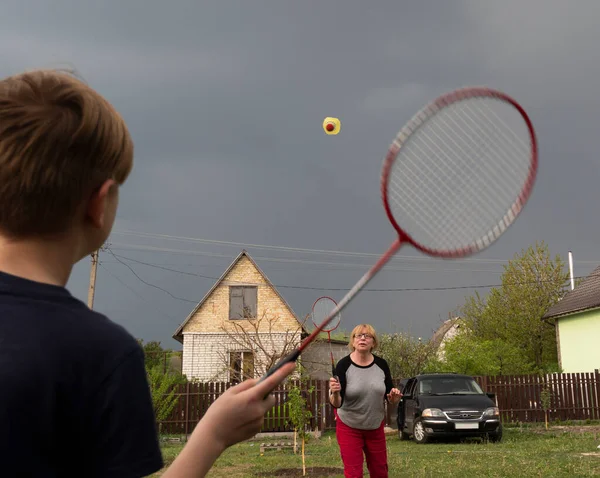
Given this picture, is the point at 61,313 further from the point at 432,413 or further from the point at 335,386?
the point at 432,413

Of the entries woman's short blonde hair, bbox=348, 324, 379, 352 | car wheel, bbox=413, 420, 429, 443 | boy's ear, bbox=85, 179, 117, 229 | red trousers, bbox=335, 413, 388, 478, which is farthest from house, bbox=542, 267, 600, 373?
boy's ear, bbox=85, 179, 117, 229

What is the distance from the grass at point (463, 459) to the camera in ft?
33.2

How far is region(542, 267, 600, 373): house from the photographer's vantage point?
101 feet

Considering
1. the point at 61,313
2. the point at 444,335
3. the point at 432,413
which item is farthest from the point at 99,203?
the point at 444,335

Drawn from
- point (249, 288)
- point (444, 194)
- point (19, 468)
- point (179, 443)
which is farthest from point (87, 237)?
point (249, 288)

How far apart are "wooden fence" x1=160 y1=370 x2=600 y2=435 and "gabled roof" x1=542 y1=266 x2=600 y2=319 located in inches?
277

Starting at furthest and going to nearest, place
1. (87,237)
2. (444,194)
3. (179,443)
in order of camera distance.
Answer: (179,443) → (444,194) → (87,237)

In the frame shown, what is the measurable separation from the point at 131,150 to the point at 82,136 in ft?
0.56

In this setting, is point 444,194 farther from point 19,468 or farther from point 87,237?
point 19,468

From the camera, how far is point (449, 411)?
15.5 metres

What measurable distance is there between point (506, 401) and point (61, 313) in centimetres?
2333

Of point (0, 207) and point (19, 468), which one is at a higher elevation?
point (0, 207)

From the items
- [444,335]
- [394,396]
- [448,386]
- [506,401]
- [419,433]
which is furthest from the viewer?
[444,335]

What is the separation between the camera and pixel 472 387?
54.9 feet
